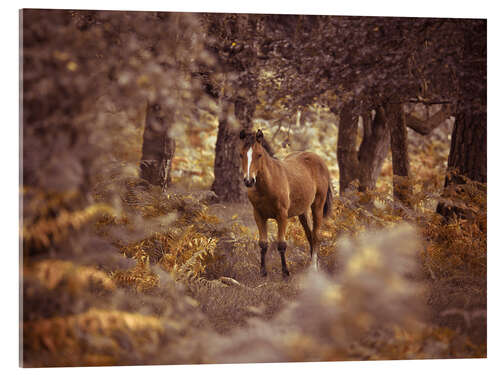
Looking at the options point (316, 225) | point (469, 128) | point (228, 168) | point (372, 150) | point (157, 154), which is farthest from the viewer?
point (372, 150)

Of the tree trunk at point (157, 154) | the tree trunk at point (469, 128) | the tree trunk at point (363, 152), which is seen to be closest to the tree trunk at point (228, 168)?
the tree trunk at point (157, 154)

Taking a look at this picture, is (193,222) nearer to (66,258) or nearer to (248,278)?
(248,278)

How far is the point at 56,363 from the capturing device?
3.38 metres

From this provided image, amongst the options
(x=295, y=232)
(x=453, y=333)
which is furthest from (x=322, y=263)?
(x=453, y=333)

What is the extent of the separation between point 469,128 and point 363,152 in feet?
8.21

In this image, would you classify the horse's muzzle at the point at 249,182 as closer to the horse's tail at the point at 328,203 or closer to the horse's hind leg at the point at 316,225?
the horse's hind leg at the point at 316,225

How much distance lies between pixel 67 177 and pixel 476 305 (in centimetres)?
356

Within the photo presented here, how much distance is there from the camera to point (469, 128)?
554cm

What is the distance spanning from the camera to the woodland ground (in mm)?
3061

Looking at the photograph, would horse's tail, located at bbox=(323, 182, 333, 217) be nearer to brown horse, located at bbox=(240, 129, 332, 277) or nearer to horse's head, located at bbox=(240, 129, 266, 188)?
brown horse, located at bbox=(240, 129, 332, 277)

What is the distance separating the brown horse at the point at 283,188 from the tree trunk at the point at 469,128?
1373 millimetres

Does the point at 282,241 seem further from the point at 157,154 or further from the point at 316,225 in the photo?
the point at 157,154

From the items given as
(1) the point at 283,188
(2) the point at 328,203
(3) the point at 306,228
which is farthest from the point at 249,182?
(2) the point at 328,203

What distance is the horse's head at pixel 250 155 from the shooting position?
15.2 ft
